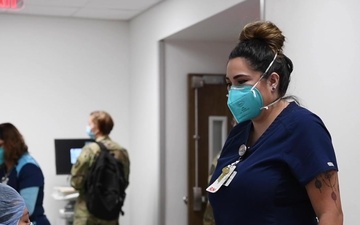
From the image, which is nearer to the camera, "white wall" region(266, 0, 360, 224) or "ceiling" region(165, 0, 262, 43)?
"white wall" region(266, 0, 360, 224)

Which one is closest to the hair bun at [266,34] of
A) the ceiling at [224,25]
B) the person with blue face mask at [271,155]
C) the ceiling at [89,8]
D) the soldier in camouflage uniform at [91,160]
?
the person with blue face mask at [271,155]

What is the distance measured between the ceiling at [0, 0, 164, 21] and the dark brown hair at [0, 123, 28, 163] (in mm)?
A: 1805

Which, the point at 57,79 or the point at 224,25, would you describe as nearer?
the point at 224,25

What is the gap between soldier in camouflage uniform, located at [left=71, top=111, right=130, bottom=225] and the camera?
5.64 m

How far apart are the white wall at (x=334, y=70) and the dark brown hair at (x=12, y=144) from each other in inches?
74.3

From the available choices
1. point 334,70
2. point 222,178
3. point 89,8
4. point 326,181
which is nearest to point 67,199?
point 89,8

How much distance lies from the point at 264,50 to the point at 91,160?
3.58 meters

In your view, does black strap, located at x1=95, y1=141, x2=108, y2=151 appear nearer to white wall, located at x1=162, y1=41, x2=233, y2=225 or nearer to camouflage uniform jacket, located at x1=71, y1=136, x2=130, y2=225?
camouflage uniform jacket, located at x1=71, y1=136, x2=130, y2=225

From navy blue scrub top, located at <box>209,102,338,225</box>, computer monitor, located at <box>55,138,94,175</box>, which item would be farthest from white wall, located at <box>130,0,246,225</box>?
navy blue scrub top, located at <box>209,102,338,225</box>

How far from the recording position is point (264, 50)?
2213mm

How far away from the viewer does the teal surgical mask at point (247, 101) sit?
2.19 meters

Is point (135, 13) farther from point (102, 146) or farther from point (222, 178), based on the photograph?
point (222, 178)

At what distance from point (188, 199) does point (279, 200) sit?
4.36m

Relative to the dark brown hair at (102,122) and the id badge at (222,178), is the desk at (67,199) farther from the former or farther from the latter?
the id badge at (222,178)
